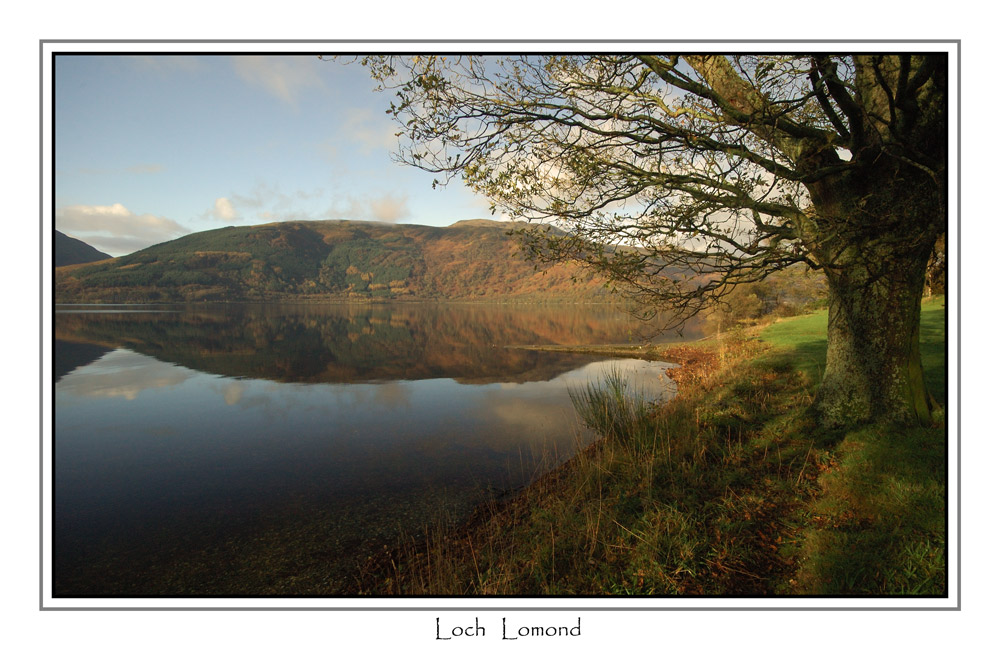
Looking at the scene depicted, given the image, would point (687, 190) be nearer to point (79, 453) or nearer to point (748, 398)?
point (748, 398)

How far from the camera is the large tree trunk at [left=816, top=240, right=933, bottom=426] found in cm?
641

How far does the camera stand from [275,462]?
9.57 metres

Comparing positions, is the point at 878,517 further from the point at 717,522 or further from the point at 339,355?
the point at 339,355

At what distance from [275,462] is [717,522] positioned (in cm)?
875

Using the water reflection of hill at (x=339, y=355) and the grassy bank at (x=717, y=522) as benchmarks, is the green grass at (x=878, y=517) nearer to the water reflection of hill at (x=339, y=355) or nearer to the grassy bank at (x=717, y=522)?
the grassy bank at (x=717, y=522)

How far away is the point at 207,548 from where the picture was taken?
6227 millimetres

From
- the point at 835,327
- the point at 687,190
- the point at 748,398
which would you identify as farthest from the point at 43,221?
the point at 748,398

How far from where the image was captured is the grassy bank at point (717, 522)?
13.6 feet

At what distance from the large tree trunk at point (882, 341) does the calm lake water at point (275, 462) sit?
126 inches

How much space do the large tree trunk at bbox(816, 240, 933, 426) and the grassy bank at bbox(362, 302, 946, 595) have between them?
423mm

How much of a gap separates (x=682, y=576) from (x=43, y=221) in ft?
23.7
